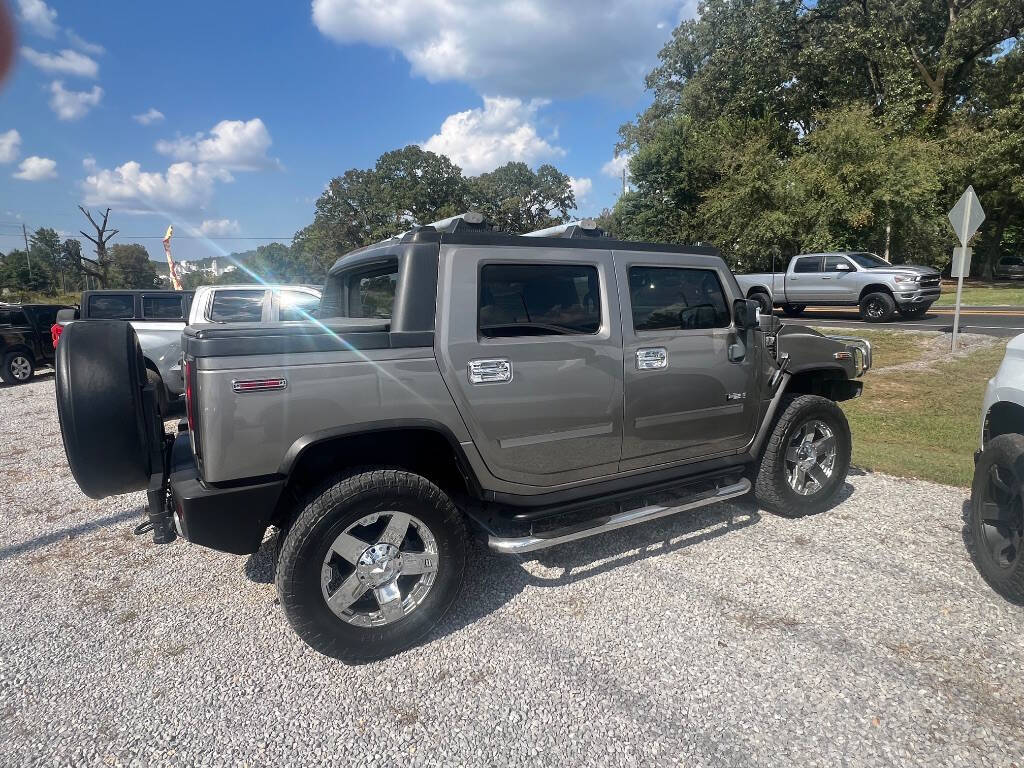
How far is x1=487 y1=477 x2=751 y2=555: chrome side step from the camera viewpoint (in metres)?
2.85

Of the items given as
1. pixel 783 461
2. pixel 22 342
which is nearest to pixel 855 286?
pixel 783 461

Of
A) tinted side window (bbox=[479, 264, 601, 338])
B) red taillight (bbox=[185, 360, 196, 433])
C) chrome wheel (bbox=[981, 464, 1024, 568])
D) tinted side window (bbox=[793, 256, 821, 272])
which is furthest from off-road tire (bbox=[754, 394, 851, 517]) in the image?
tinted side window (bbox=[793, 256, 821, 272])

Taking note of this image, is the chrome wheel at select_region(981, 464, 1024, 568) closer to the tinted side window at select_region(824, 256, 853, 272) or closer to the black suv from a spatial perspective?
the black suv

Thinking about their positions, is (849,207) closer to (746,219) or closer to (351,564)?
(746,219)

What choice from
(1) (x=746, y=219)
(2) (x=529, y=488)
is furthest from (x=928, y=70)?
(2) (x=529, y=488)

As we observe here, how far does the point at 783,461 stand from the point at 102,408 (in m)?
3.98

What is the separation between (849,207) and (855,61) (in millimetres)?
12347

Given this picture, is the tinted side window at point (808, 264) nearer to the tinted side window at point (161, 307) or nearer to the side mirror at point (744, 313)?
the side mirror at point (744, 313)

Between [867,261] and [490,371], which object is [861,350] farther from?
[867,261]

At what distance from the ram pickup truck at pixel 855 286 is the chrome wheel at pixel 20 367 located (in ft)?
53.3

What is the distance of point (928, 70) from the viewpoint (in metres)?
27.7

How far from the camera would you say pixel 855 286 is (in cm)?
1575

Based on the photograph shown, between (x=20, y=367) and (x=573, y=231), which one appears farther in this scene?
(x=20, y=367)

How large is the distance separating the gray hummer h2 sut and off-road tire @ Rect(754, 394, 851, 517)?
1.53 ft
